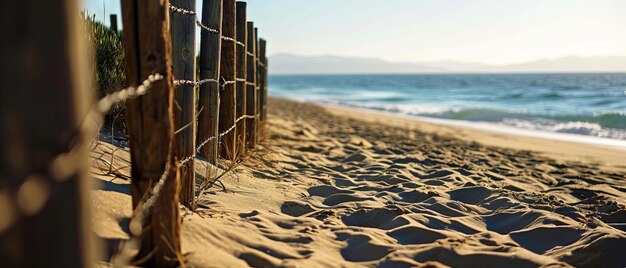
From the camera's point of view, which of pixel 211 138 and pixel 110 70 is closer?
pixel 211 138

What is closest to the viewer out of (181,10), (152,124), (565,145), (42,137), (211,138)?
(42,137)

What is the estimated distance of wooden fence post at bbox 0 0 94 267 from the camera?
41.6 inches

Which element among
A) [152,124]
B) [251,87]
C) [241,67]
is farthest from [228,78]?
[152,124]

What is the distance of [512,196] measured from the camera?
4.53m

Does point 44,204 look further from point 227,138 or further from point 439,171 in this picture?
point 439,171

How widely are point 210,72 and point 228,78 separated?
662 mm

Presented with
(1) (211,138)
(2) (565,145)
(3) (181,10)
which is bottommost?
(2) (565,145)

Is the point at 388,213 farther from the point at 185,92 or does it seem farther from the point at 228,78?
the point at 228,78

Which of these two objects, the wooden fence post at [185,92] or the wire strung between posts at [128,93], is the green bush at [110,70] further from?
the wire strung between posts at [128,93]

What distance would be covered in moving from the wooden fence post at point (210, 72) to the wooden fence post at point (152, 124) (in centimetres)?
218

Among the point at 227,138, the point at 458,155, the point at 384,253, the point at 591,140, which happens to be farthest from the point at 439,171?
the point at 591,140

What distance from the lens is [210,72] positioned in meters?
4.37

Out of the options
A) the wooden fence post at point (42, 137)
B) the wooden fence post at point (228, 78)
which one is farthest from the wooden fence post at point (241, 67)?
the wooden fence post at point (42, 137)

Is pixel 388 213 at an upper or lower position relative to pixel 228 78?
lower
